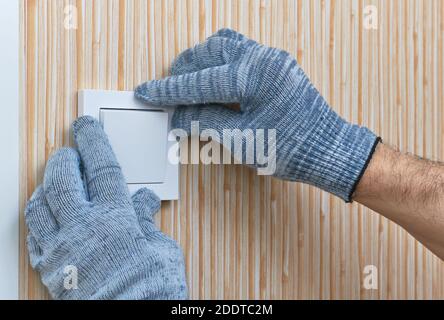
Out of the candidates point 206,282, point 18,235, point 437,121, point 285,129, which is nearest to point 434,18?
point 437,121

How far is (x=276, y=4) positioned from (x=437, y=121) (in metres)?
0.30

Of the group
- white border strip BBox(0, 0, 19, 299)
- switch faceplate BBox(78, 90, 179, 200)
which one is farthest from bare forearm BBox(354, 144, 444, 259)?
white border strip BBox(0, 0, 19, 299)

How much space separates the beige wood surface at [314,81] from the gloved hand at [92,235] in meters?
0.03

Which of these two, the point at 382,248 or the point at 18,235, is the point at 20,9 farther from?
the point at 382,248

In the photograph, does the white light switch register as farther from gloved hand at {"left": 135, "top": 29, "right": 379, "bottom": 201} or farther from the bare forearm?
the bare forearm

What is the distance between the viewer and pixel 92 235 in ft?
1.47

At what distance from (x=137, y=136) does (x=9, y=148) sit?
0.40 ft

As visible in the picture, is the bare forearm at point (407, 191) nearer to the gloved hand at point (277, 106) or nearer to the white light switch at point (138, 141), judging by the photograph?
the gloved hand at point (277, 106)

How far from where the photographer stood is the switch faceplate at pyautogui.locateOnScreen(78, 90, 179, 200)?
51 cm

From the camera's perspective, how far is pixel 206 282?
1.89 ft

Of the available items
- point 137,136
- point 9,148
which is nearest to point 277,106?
point 137,136

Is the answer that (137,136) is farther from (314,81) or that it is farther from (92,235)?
(314,81)

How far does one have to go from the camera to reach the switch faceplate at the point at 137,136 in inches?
20.1

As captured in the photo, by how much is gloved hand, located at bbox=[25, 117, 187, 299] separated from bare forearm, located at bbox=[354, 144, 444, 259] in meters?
0.22
